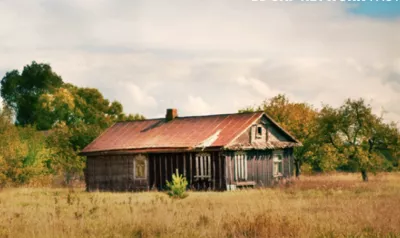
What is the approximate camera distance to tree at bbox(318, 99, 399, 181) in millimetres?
39031

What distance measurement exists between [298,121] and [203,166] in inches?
→ 641

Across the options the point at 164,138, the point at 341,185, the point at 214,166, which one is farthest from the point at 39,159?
the point at 341,185

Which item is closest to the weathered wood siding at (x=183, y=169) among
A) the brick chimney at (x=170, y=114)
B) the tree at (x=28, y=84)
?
the brick chimney at (x=170, y=114)

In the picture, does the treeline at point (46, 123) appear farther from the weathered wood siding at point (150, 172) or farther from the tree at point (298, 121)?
the tree at point (298, 121)

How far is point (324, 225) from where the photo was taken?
15.3 m

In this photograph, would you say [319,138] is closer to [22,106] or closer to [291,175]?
[291,175]

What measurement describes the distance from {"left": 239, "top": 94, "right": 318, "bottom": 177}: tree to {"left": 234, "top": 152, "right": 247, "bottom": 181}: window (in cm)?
1064

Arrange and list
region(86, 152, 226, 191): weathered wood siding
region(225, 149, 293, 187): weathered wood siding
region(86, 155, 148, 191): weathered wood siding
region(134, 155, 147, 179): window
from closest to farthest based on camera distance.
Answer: region(86, 152, 226, 191): weathered wood siding → region(225, 149, 293, 187): weathered wood siding → region(134, 155, 147, 179): window → region(86, 155, 148, 191): weathered wood siding

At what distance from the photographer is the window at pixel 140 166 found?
39562 millimetres

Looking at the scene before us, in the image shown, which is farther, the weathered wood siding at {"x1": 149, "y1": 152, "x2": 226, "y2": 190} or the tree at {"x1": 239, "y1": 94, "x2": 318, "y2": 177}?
the tree at {"x1": 239, "y1": 94, "x2": 318, "y2": 177}

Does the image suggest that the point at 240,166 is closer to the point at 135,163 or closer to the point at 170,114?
the point at 135,163

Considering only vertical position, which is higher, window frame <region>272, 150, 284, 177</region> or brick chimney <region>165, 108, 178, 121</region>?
brick chimney <region>165, 108, 178, 121</region>

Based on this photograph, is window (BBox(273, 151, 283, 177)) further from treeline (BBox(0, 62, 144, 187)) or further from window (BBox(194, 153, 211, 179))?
treeline (BBox(0, 62, 144, 187))

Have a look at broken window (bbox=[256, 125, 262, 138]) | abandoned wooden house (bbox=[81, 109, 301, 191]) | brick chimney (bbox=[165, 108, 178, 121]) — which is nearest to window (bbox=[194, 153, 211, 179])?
abandoned wooden house (bbox=[81, 109, 301, 191])
